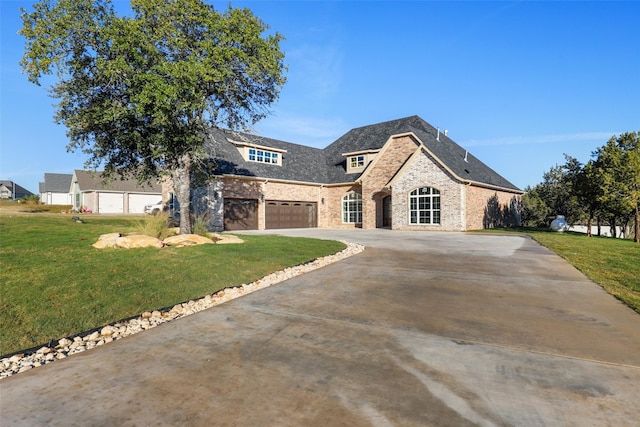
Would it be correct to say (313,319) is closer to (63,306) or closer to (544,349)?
(544,349)

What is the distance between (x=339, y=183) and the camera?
29.3 meters

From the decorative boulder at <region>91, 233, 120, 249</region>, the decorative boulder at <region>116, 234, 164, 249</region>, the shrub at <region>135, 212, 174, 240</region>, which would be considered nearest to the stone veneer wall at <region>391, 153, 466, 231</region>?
the shrub at <region>135, 212, 174, 240</region>

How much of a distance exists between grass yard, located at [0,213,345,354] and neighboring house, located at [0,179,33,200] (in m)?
80.5

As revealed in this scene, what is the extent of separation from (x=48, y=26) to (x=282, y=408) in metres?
14.6

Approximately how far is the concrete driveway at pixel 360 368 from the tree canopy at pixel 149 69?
924cm

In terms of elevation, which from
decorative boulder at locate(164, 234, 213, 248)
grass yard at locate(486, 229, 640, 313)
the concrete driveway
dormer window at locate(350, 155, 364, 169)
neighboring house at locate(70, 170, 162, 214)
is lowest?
the concrete driveway

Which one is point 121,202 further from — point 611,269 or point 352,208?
point 611,269

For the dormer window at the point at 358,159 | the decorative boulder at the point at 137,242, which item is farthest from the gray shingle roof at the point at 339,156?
the decorative boulder at the point at 137,242

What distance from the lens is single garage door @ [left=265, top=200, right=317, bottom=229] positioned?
26070 mm

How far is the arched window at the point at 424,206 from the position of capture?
76.1 feet

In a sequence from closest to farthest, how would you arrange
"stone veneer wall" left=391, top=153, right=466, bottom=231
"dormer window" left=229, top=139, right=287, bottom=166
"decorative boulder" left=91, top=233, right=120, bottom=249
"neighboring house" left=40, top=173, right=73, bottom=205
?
"decorative boulder" left=91, top=233, right=120, bottom=249 → "stone veneer wall" left=391, top=153, right=466, bottom=231 → "dormer window" left=229, top=139, right=287, bottom=166 → "neighboring house" left=40, top=173, right=73, bottom=205

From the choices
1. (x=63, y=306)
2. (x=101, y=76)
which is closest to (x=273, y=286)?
(x=63, y=306)

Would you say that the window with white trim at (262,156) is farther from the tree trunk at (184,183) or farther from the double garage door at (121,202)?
the double garage door at (121,202)

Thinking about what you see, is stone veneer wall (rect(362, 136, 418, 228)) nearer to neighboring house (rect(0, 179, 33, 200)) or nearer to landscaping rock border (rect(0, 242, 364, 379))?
landscaping rock border (rect(0, 242, 364, 379))
